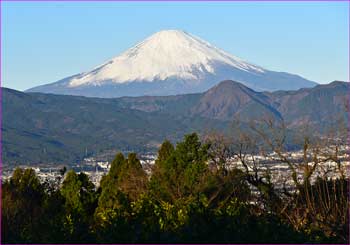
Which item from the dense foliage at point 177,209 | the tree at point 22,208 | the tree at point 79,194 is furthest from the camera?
the tree at point 79,194

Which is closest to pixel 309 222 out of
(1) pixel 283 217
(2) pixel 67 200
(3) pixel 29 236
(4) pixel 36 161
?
(1) pixel 283 217

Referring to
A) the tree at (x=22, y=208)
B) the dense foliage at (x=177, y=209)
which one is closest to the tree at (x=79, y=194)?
the dense foliage at (x=177, y=209)

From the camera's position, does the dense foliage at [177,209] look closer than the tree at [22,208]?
Yes

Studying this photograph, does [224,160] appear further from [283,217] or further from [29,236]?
[29,236]

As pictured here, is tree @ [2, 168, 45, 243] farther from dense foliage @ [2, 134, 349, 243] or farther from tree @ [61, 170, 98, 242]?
tree @ [61, 170, 98, 242]

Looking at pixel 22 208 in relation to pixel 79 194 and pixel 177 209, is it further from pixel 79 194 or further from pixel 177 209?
pixel 177 209

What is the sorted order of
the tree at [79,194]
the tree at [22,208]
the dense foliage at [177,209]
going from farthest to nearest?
the tree at [79,194] < the tree at [22,208] < the dense foliage at [177,209]

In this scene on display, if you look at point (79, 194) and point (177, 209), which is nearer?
point (177, 209)

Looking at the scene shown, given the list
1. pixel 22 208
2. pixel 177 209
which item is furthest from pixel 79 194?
pixel 177 209

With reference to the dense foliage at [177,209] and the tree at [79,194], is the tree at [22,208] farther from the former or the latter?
the tree at [79,194]
